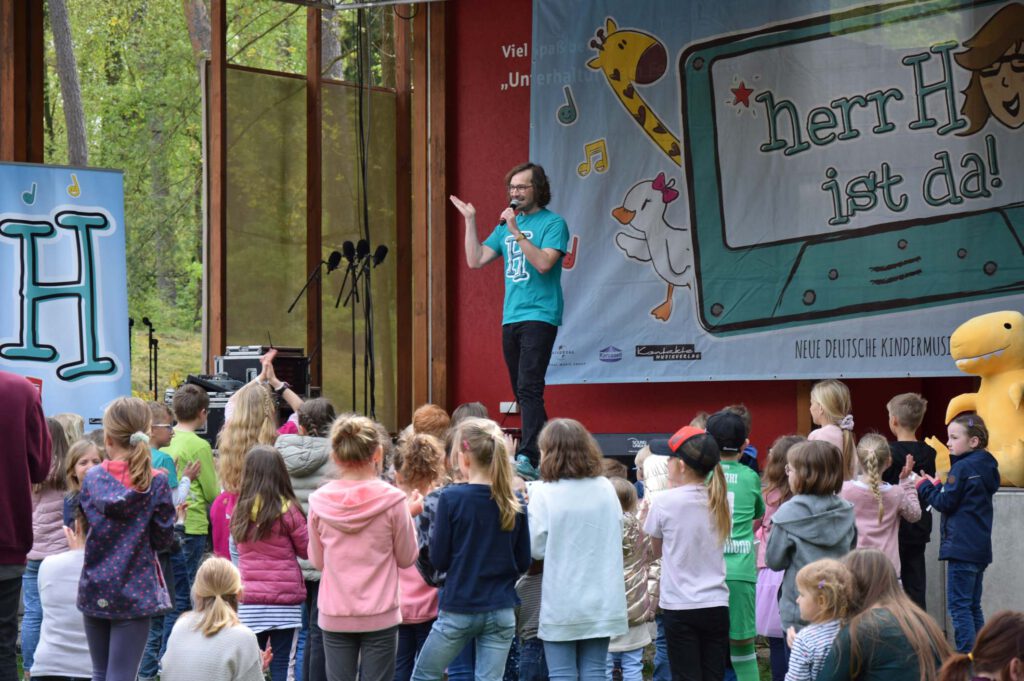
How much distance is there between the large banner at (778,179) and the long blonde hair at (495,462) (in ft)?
15.9

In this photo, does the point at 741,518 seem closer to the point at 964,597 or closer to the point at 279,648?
the point at 964,597

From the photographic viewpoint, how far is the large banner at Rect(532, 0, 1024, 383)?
8.53 metres

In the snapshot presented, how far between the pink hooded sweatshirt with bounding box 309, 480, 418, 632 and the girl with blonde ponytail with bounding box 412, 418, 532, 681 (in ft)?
0.46

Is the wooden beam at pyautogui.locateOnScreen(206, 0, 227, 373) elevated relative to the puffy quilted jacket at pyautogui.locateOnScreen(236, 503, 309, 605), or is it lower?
elevated

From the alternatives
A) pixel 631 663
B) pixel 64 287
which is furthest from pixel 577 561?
pixel 64 287

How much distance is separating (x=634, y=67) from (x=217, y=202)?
3.21m

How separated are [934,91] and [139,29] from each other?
646 inches

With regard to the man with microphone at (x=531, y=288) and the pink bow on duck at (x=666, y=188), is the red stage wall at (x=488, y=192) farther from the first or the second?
the man with microphone at (x=531, y=288)

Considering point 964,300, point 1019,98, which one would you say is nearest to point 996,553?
point 964,300

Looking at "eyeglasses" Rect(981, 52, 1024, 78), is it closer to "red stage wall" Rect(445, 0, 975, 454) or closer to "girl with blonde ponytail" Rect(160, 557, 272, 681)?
"red stage wall" Rect(445, 0, 975, 454)

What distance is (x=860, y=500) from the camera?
573 cm

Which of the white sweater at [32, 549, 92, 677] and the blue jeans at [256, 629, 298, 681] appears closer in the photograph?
the white sweater at [32, 549, 92, 677]

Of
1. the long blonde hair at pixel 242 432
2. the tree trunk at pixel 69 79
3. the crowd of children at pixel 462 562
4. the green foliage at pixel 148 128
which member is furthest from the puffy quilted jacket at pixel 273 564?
the green foliage at pixel 148 128

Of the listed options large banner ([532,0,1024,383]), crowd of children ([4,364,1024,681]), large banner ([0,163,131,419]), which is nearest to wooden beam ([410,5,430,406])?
large banner ([532,0,1024,383])
